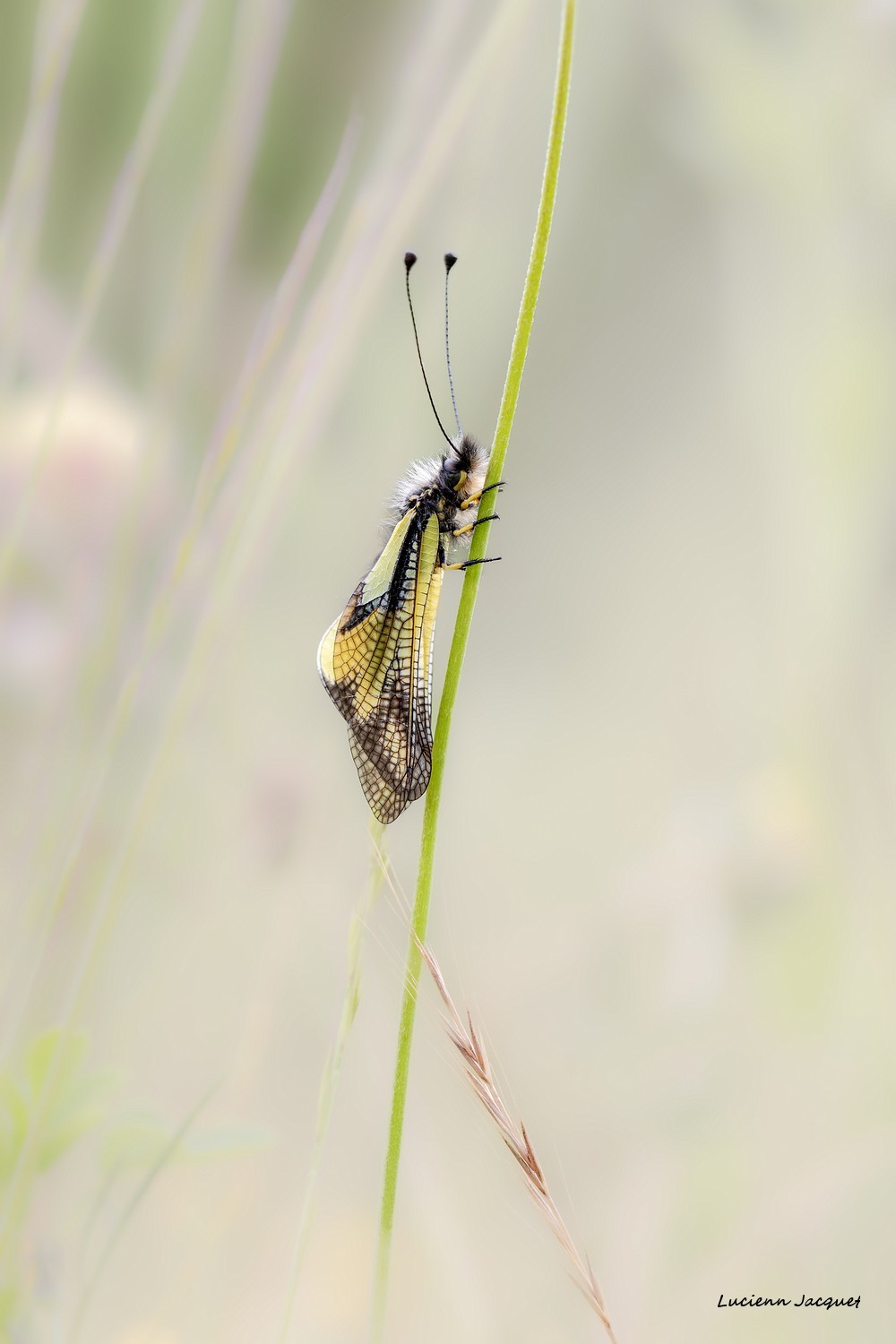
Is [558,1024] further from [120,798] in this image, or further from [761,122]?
[761,122]

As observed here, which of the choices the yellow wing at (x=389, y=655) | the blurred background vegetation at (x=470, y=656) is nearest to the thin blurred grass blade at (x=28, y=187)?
the blurred background vegetation at (x=470, y=656)

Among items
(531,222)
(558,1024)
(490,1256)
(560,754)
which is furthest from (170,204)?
(490,1256)
